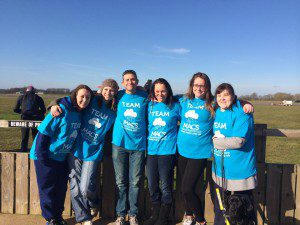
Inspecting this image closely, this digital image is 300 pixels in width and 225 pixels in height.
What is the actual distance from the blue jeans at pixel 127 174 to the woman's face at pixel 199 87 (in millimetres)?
1076

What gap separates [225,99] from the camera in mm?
3258

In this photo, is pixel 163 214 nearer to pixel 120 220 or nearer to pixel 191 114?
pixel 120 220

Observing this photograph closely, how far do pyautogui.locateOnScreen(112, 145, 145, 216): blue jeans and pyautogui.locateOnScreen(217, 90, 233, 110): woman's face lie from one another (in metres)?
1.23

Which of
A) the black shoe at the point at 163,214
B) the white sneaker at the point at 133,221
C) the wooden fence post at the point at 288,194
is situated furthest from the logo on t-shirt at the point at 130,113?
the wooden fence post at the point at 288,194

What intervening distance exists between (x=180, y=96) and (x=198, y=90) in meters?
0.43

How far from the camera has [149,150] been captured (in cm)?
365

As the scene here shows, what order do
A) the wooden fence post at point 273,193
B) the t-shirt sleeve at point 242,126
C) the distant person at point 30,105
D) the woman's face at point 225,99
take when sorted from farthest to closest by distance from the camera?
the distant person at point 30,105
the wooden fence post at point 273,193
the woman's face at point 225,99
the t-shirt sleeve at point 242,126

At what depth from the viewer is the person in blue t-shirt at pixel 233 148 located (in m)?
3.15

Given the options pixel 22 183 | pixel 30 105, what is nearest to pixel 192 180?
pixel 22 183

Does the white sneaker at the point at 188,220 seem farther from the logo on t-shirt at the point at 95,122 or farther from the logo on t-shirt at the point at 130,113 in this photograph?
the logo on t-shirt at the point at 95,122

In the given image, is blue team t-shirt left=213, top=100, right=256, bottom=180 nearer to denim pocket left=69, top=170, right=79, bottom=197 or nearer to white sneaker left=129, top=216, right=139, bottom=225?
white sneaker left=129, top=216, right=139, bottom=225

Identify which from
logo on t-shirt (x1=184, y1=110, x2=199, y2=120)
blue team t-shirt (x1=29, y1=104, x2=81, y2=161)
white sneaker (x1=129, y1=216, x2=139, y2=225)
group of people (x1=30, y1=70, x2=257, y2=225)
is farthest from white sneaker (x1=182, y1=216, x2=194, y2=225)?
blue team t-shirt (x1=29, y1=104, x2=81, y2=161)

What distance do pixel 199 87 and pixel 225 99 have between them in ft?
1.30

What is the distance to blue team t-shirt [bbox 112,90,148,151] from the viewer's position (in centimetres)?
365
